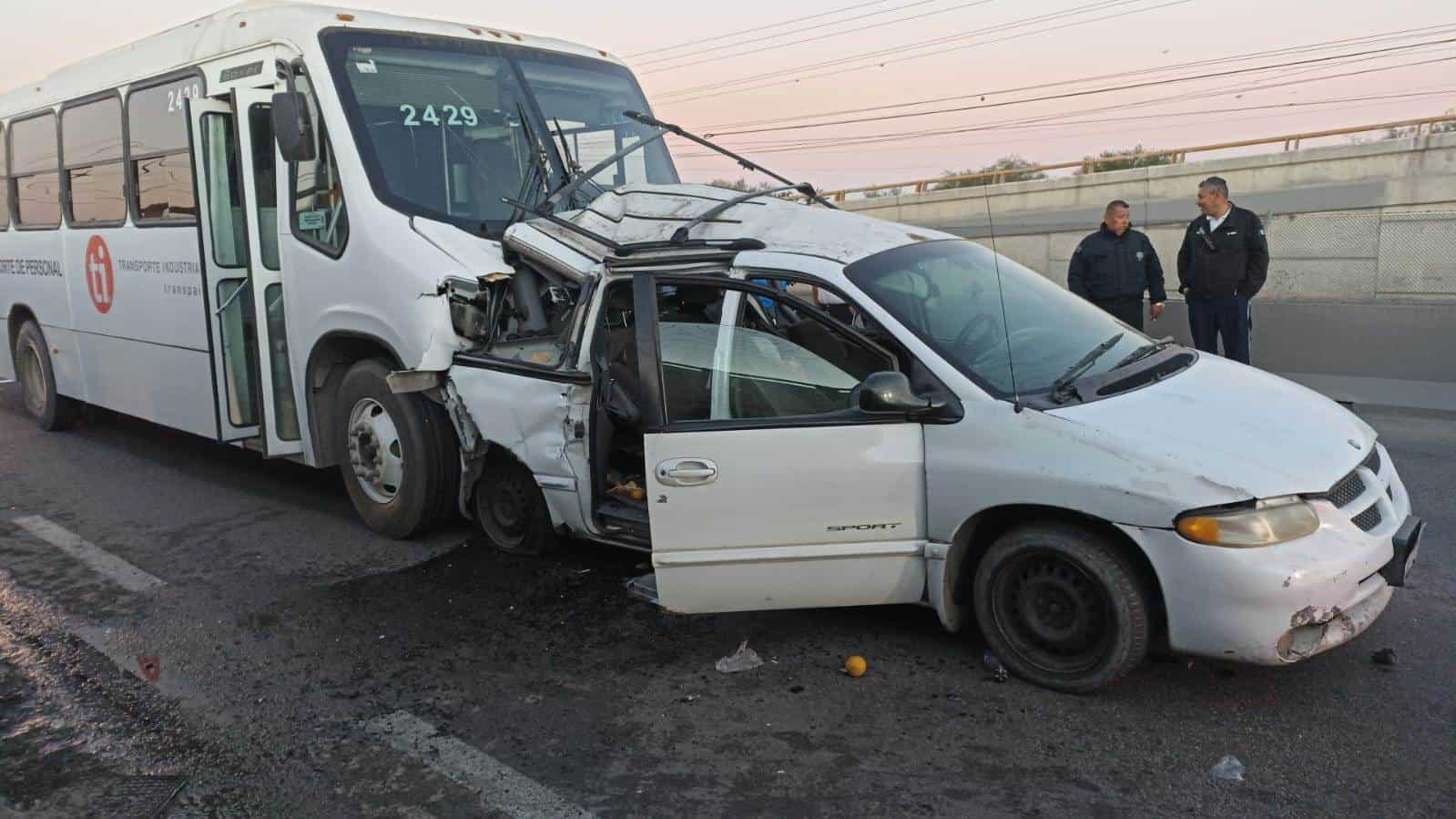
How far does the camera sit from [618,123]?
7238mm

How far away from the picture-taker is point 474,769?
364 cm

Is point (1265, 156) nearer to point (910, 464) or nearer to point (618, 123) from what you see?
point (618, 123)

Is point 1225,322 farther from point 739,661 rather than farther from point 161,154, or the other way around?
point 161,154

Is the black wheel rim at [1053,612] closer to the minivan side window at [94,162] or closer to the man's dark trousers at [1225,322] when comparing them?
the man's dark trousers at [1225,322]

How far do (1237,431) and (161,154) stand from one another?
6.99 metres

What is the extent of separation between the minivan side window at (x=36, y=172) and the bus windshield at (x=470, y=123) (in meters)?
4.48

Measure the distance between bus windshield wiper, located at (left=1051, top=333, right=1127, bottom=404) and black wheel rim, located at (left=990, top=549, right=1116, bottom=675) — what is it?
22.8 inches

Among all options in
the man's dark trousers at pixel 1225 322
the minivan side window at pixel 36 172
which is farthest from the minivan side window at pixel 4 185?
the man's dark trousers at pixel 1225 322

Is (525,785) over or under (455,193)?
under

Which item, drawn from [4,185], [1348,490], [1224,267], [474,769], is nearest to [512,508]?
[474,769]

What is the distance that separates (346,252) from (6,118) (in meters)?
6.19

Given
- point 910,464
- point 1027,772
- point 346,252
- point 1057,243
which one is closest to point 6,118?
point 346,252

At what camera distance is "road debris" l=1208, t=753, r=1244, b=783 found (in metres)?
3.38

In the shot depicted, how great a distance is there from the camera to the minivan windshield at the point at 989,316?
4219mm
